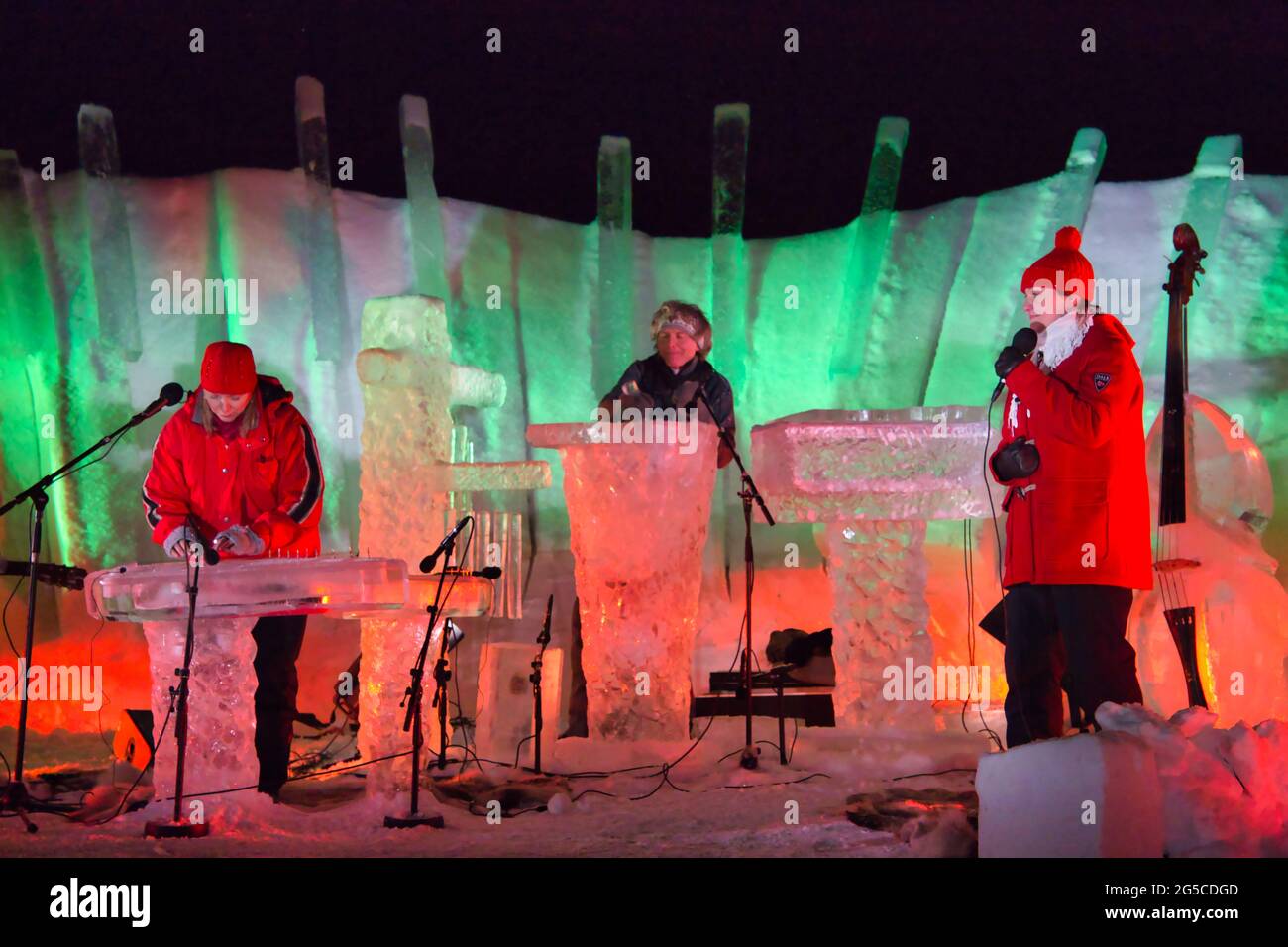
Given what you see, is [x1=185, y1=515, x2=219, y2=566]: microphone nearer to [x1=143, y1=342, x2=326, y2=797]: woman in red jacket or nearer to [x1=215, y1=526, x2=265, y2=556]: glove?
[x1=215, y1=526, x2=265, y2=556]: glove

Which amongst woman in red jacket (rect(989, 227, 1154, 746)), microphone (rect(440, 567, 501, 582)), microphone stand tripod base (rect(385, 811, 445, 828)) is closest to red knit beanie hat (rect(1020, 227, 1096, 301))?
woman in red jacket (rect(989, 227, 1154, 746))

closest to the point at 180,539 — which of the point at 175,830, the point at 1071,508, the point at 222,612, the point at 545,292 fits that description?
the point at 222,612

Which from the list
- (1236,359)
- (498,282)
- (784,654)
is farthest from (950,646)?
(498,282)

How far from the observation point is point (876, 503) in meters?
4.87

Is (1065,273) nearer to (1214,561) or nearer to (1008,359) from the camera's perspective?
(1008,359)

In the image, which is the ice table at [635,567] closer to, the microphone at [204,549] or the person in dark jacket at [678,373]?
the person in dark jacket at [678,373]

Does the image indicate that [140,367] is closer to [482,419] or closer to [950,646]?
[482,419]

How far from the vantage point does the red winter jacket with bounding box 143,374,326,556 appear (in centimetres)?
420

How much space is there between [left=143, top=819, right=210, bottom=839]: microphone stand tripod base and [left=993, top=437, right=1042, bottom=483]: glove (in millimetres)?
2422

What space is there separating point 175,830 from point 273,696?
822 mm

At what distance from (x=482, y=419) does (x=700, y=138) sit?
224 centimetres

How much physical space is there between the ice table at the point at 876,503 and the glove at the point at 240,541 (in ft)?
5.94

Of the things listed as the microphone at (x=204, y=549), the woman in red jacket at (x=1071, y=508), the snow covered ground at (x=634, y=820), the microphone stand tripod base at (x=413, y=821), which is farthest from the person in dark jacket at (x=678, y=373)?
the microphone stand tripod base at (x=413, y=821)

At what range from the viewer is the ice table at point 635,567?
488cm
